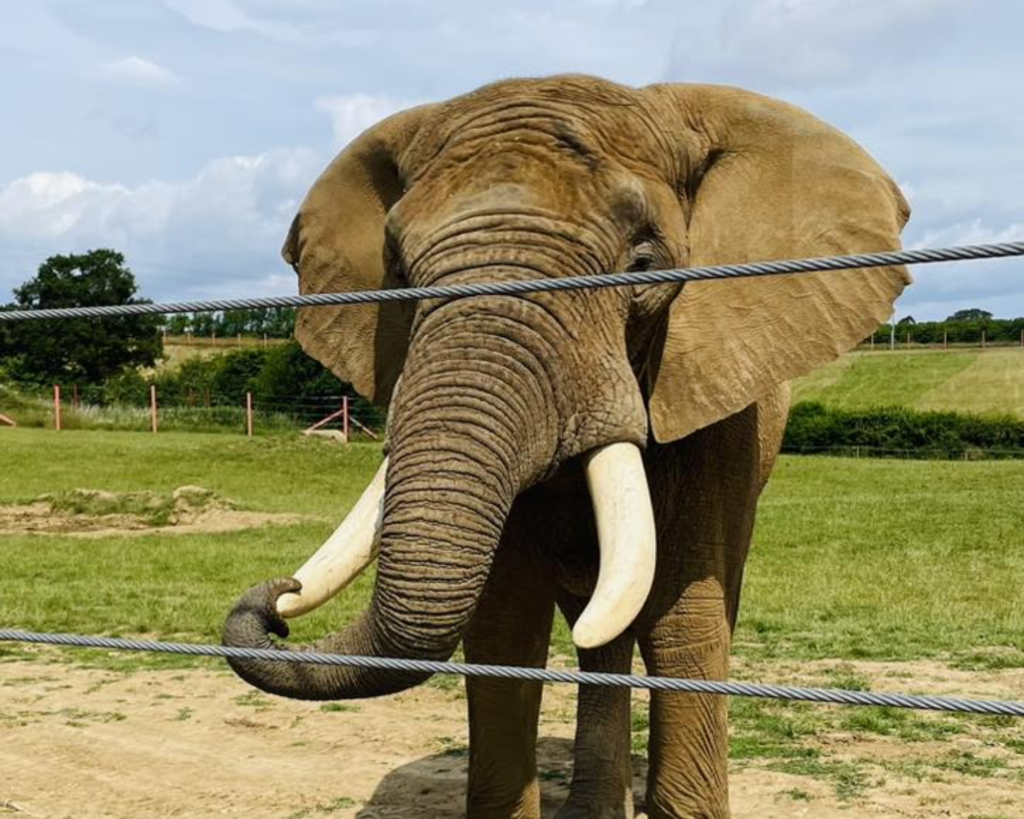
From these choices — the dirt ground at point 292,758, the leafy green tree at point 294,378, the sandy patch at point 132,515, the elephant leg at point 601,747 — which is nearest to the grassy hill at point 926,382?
the leafy green tree at point 294,378

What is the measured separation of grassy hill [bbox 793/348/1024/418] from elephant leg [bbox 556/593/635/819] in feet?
116

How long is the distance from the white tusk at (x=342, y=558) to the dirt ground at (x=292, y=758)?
8.62ft

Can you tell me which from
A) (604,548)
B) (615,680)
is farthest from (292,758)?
(615,680)

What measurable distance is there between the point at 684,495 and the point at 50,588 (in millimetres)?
9973

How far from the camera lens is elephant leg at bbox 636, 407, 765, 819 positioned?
4.52 meters

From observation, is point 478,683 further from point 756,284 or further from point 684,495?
point 756,284

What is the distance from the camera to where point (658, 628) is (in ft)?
14.9

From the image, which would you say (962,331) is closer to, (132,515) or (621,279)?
(132,515)

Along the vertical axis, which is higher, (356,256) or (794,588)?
(356,256)

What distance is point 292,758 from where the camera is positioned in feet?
21.8

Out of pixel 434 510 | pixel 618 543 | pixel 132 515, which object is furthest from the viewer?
pixel 132 515

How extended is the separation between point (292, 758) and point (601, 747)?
1.90 meters

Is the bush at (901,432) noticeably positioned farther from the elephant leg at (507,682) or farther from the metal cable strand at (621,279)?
the metal cable strand at (621,279)

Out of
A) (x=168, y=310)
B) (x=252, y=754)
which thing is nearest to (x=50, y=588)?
(x=252, y=754)
